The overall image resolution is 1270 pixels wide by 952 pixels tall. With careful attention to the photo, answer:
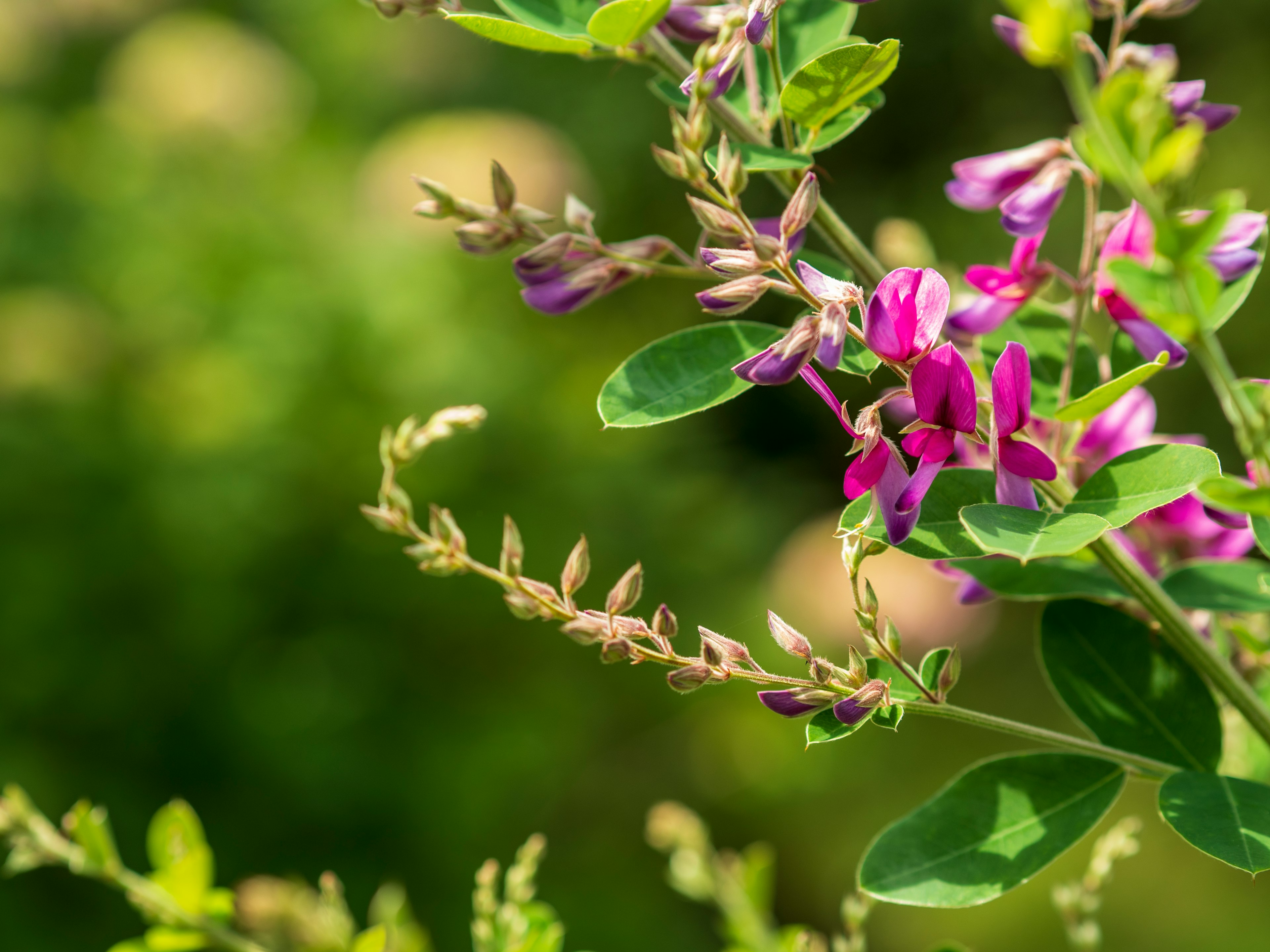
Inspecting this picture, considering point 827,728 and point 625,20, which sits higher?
point 625,20

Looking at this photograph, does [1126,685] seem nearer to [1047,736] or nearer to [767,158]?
[1047,736]

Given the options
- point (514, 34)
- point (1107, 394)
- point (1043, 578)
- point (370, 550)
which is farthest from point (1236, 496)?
point (370, 550)

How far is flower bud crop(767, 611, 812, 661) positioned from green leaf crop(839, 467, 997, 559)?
0.04 meters

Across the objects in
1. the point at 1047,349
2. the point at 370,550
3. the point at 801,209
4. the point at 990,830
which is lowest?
the point at 370,550

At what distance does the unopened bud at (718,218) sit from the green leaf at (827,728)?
15 centimetres

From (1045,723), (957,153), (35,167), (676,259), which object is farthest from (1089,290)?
(957,153)

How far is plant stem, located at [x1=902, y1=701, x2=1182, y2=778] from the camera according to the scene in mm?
327

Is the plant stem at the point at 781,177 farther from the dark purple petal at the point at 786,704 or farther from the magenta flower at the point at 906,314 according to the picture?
the dark purple petal at the point at 786,704

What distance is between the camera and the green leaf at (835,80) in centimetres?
34

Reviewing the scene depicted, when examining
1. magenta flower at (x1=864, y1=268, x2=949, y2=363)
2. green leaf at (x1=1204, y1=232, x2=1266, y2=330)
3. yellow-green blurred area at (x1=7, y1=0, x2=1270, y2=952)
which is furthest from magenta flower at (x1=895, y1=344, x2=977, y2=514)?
yellow-green blurred area at (x1=7, y1=0, x2=1270, y2=952)

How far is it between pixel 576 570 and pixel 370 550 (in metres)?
1.77

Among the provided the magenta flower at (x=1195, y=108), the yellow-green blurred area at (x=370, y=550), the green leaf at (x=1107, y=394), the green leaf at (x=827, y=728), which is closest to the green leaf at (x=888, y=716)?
the green leaf at (x=827, y=728)

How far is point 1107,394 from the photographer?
1.00 feet

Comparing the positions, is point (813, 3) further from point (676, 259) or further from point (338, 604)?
point (338, 604)
